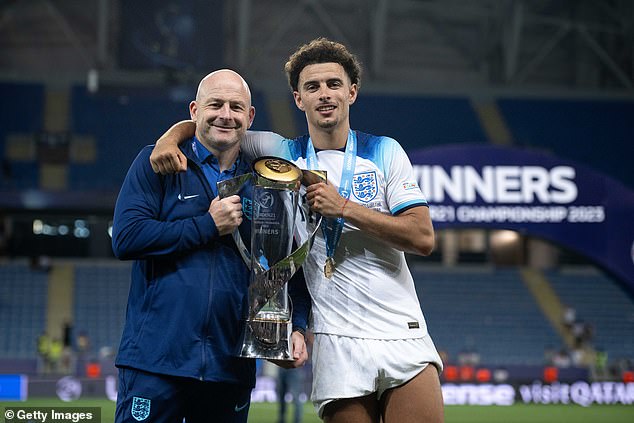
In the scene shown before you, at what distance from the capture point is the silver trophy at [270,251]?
10.3 feet

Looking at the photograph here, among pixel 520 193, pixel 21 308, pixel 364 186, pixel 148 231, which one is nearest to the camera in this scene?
pixel 148 231

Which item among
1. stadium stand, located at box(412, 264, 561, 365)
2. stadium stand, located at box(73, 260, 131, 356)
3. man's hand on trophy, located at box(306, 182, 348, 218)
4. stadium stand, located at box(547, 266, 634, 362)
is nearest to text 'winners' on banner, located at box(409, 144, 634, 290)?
man's hand on trophy, located at box(306, 182, 348, 218)

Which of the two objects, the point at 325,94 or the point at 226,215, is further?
the point at 325,94

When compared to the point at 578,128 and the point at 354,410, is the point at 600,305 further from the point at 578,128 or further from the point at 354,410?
the point at 354,410

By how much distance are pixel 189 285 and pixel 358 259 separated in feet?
2.19

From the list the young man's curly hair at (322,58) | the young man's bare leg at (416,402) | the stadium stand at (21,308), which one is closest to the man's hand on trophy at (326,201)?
the young man's curly hair at (322,58)

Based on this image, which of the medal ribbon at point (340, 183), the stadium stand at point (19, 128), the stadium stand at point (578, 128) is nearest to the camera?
the medal ribbon at point (340, 183)

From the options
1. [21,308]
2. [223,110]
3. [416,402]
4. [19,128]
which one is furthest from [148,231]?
[19,128]

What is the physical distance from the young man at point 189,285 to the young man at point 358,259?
0.14 meters

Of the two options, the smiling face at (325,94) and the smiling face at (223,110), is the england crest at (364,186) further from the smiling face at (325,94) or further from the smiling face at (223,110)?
the smiling face at (223,110)

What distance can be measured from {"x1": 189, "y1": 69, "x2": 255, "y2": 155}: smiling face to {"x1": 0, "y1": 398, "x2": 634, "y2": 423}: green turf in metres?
8.67

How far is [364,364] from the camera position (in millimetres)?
3268

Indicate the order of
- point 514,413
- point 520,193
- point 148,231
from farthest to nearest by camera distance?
1. point 514,413
2. point 520,193
3. point 148,231

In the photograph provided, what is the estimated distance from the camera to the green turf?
1241cm
